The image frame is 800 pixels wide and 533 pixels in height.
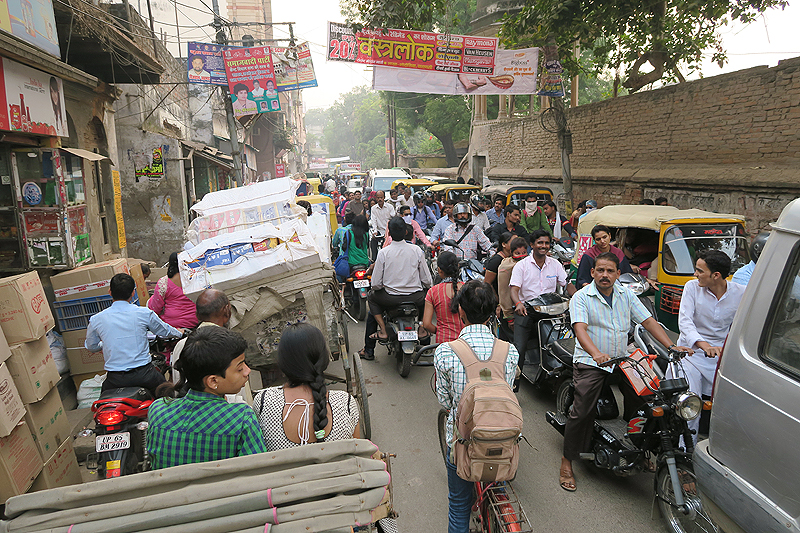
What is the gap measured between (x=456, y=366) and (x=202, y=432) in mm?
1277

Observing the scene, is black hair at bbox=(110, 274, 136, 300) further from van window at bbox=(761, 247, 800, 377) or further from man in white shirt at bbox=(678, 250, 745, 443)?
man in white shirt at bbox=(678, 250, 745, 443)

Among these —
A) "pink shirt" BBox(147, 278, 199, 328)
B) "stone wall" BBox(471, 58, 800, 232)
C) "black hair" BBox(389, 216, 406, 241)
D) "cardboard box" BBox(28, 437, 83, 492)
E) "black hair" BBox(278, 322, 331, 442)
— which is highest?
"stone wall" BBox(471, 58, 800, 232)

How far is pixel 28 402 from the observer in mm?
3654

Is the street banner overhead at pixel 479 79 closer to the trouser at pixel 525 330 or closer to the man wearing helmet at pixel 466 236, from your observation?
the man wearing helmet at pixel 466 236

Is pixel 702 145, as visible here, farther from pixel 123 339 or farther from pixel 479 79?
pixel 123 339

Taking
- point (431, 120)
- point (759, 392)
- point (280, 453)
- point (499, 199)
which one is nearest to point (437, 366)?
point (280, 453)

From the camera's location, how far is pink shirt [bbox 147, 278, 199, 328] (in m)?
5.04

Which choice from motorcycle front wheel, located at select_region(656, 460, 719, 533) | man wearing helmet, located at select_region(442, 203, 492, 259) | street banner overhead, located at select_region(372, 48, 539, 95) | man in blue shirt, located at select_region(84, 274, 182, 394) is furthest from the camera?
street banner overhead, located at select_region(372, 48, 539, 95)

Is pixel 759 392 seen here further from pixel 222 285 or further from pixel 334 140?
pixel 334 140

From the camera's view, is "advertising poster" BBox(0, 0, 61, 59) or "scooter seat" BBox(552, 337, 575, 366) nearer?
"scooter seat" BBox(552, 337, 575, 366)

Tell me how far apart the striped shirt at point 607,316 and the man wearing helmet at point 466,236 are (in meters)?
4.34

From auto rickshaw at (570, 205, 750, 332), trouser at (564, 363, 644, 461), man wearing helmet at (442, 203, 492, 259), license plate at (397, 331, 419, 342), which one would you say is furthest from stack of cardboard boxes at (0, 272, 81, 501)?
auto rickshaw at (570, 205, 750, 332)

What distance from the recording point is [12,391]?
343 centimetres

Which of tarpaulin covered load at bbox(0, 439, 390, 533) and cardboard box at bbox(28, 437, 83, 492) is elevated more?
tarpaulin covered load at bbox(0, 439, 390, 533)
